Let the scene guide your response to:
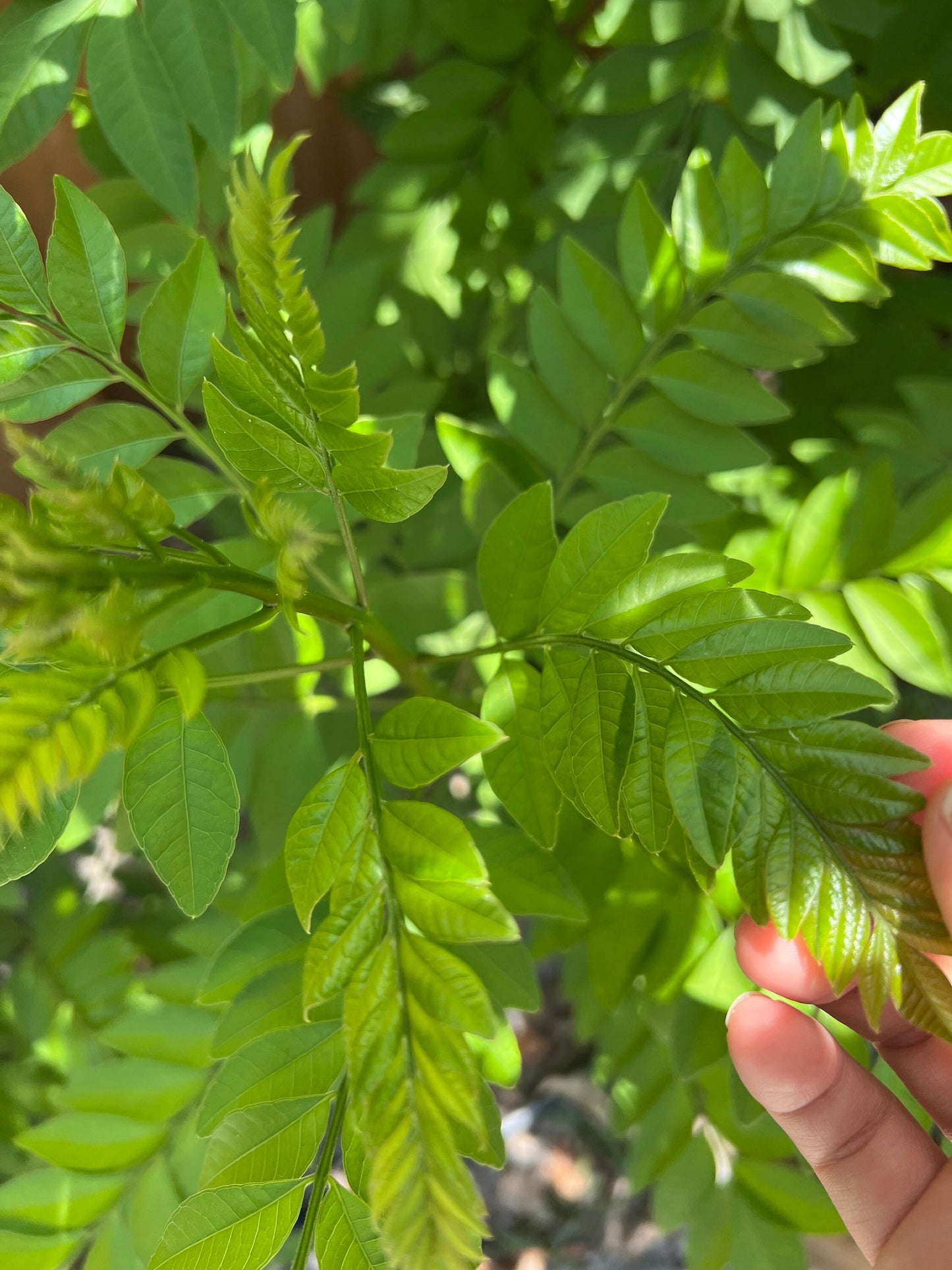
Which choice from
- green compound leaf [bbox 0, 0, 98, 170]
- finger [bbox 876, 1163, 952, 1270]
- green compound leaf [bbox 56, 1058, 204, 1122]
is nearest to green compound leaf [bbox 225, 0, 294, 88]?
green compound leaf [bbox 0, 0, 98, 170]

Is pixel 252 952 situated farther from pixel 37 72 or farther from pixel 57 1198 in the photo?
pixel 37 72

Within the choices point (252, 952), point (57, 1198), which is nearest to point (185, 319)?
point (252, 952)

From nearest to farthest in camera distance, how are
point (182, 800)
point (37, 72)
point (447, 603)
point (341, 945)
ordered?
1. point (341, 945)
2. point (182, 800)
3. point (37, 72)
4. point (447, 603)

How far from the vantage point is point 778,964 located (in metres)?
0.56

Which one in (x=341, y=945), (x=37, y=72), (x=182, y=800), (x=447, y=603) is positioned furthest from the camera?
(x=447, y=603)

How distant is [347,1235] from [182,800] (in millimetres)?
240

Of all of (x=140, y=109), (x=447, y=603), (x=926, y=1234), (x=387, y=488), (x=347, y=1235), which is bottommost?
(x=926, y=1234)

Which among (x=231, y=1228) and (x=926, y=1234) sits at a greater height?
(x=231, y=1228)

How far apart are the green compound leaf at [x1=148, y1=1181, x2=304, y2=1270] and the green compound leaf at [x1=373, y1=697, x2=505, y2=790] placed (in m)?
0.24

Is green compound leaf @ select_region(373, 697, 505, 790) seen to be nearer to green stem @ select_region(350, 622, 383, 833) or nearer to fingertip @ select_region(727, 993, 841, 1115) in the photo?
green stem @ select_region(350, 622, 383, 833)

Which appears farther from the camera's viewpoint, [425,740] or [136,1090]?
[136,1090]

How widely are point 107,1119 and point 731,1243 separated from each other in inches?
22.2

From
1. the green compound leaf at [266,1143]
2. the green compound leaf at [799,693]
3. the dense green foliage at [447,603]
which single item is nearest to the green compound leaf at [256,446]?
the dense green foliage at [447,603]

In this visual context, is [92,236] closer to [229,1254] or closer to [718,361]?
[718,361]
